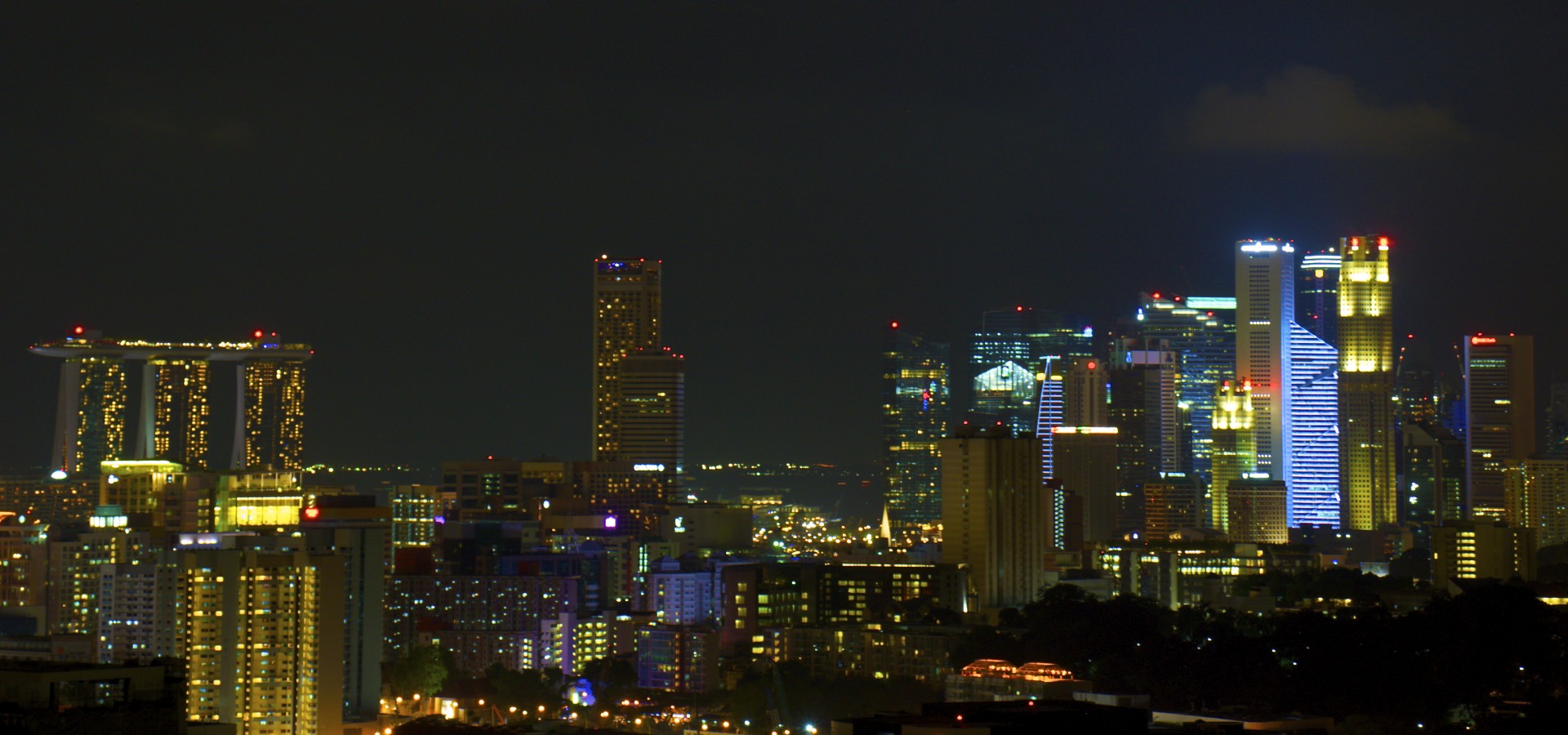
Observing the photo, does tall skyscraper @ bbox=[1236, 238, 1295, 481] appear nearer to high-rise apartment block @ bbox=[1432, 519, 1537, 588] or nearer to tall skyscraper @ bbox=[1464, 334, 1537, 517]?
tall skyscraper @ bbox=[1464, 334, 1537, 517]

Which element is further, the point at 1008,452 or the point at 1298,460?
the point at 1298,460

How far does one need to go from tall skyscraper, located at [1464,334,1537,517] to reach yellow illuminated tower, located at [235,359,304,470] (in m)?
47.4

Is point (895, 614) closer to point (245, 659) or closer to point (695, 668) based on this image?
point (695, 668)

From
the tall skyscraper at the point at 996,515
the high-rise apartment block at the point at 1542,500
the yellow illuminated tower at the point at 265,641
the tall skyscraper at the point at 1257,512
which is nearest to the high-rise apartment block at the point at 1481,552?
the tall skyscraper at the point at 996,515

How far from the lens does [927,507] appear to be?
303ft

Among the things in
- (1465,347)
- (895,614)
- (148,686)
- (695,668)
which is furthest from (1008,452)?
(148,686)

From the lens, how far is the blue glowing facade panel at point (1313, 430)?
90.9m

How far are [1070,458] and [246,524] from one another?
33.0m

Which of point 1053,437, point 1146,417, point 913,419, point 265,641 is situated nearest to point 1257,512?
point 1053,437

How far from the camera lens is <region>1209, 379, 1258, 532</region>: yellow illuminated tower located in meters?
91.9

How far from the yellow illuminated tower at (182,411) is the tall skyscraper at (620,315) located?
17.1 metres

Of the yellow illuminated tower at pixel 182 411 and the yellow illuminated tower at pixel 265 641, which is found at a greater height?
the yellow illuminated tower at pixel 182 411

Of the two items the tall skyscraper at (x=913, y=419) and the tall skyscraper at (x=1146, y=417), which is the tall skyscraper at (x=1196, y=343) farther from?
the tall skyscraper at (x=913, y=419)

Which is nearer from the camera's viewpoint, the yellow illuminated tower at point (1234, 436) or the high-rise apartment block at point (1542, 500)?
the high-rise apartment block at point (1542, 500)
